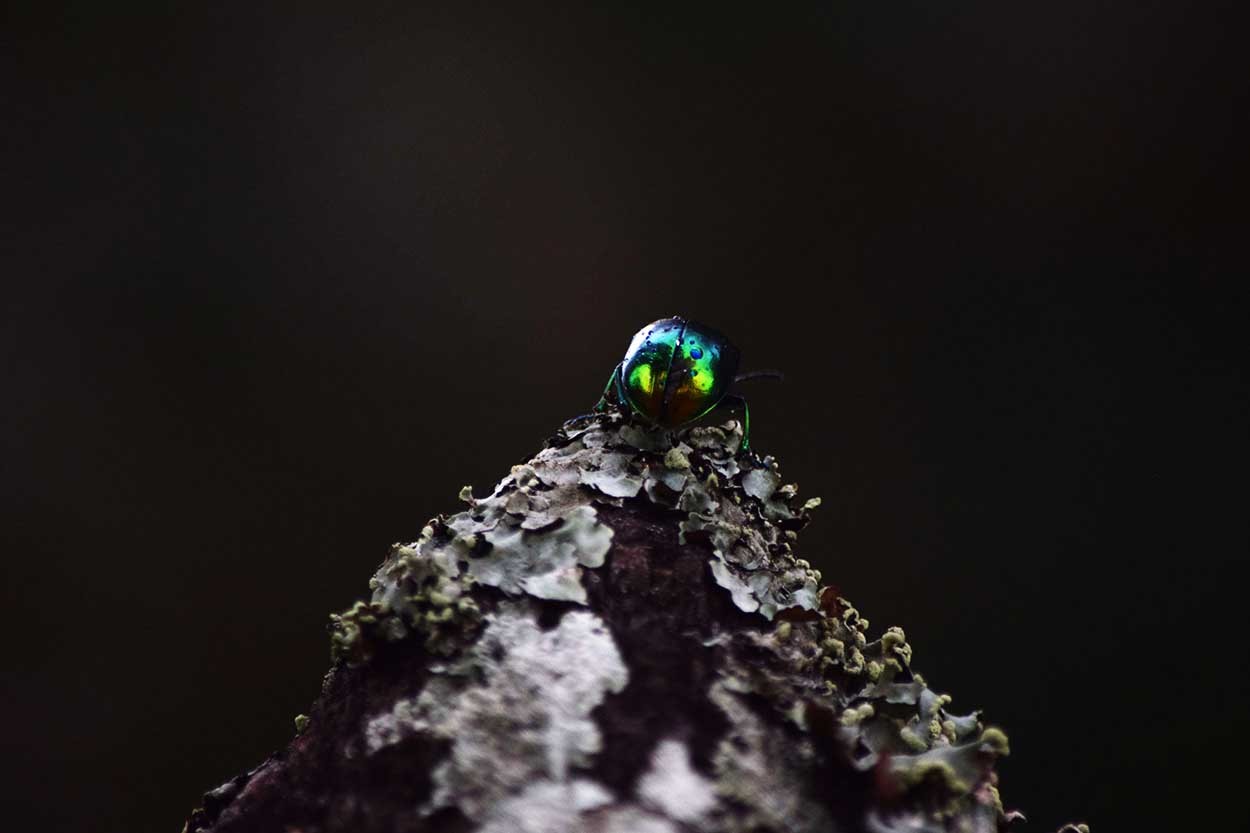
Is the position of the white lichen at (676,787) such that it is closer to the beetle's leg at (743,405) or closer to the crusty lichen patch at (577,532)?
the crusty lichen patch at (577,532)

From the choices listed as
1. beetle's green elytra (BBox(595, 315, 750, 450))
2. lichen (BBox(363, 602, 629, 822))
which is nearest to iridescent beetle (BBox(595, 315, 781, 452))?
beetle's green elytra (BBox(595, 315, 750, 450))

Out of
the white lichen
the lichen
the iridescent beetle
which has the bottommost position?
the white lichen

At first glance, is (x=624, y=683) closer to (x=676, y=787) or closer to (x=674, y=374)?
(x=676, y=787)

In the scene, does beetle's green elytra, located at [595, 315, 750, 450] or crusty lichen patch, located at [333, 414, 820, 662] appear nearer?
crusty lichen patch, located at [333, 414, 820, 662]

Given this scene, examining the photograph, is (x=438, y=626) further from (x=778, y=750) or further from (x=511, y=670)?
(x=778, y=750)

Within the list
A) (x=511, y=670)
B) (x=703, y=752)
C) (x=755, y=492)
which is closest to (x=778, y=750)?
(x=703, y=752)

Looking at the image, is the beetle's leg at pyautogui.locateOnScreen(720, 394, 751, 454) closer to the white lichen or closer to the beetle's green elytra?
the beetle's green elytra
